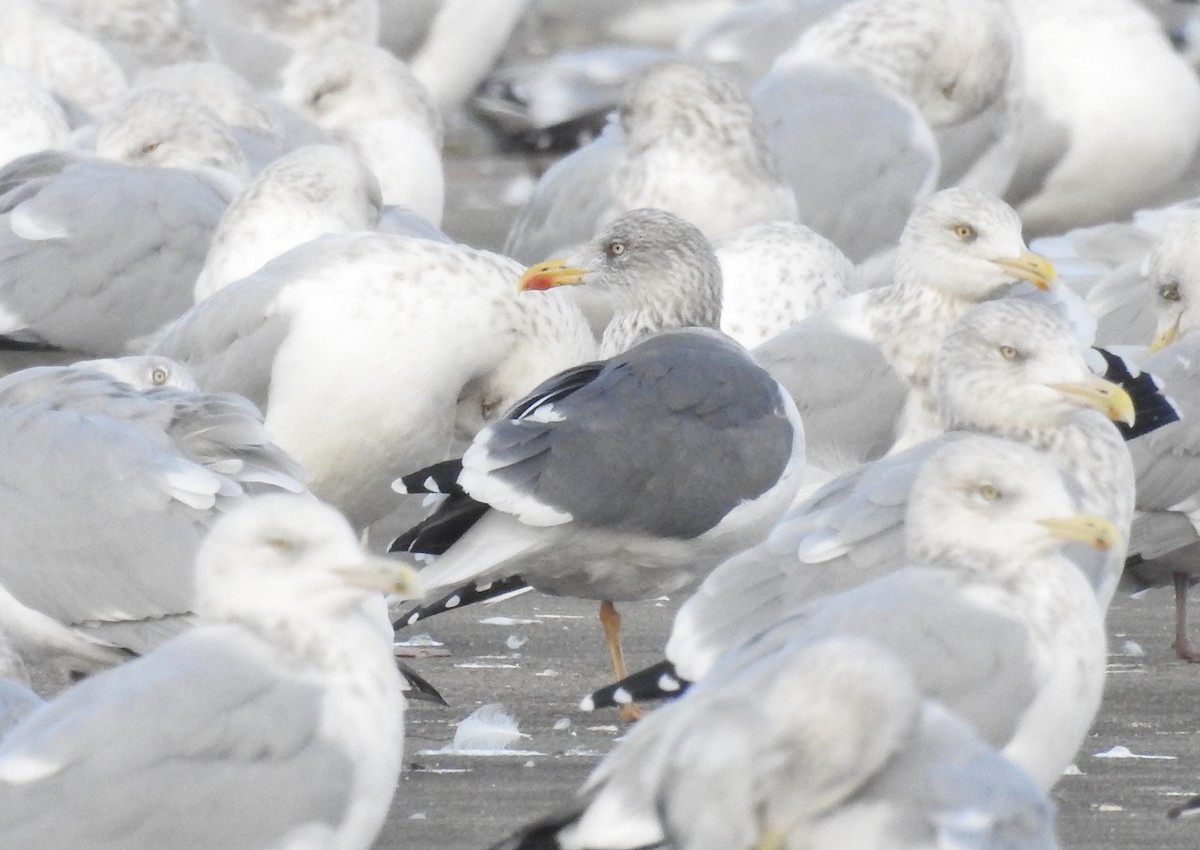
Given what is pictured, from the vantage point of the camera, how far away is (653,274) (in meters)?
6.28

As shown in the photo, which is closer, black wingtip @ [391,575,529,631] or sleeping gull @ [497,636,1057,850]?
sleeping gull @ [497,636,1057,850]

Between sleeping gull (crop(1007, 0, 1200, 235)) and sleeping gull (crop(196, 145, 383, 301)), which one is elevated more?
sleeping gull (crop(196, 145, 383, 301))

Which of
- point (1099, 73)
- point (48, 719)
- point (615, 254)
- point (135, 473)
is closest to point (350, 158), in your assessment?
point (615, 254)

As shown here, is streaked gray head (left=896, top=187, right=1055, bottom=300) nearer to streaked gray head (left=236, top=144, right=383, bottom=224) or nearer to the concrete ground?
the concrete ground

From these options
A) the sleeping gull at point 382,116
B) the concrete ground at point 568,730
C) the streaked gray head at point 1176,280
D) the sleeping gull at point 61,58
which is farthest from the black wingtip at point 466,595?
the sleeping gull at point 61,58

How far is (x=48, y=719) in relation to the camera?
3.51 metres

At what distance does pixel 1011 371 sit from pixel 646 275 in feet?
4.20

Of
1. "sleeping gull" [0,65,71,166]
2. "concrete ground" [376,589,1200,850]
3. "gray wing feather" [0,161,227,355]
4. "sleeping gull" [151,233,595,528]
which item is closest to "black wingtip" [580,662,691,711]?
"concrete ground" [376,589,1200,850]

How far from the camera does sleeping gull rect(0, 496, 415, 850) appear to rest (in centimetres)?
343

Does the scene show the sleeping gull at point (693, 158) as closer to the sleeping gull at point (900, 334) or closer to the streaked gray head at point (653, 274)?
the sleeping gull at point (900, 334)

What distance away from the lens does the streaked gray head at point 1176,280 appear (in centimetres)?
714

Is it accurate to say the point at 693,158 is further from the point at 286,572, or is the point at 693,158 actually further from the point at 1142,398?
the point at 286,572

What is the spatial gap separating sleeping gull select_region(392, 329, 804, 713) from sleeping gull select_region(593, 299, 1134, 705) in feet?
1.39

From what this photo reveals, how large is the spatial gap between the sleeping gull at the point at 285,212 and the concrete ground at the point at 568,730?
119cm
